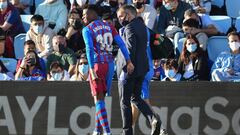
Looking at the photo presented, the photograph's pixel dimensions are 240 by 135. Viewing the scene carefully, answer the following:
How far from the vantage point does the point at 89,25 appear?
9.94m

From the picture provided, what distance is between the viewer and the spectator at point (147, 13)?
13328 mm

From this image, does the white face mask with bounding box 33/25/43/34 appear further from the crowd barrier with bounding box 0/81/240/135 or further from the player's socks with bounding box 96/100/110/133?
the player's socks with bounding box 96/100/110/133

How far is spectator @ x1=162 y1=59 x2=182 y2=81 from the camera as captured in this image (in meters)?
12.1

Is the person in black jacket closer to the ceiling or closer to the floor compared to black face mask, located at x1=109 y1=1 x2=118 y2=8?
closer to the floor

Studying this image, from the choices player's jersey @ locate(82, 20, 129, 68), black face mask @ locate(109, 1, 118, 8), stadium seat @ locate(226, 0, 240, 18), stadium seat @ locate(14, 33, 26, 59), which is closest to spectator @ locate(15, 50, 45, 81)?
stadium seat @ locate(14, 33, 26, 59)

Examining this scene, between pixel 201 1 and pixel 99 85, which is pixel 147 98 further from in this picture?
pixel 201 1

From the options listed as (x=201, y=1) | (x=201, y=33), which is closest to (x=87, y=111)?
(x=201, y=33)

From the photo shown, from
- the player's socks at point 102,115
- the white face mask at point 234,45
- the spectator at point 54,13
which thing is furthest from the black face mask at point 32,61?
the white face mask at point 234,45

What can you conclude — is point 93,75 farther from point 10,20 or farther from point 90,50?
point 10,20

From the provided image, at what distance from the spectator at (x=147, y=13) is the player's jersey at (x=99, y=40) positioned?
3315mm

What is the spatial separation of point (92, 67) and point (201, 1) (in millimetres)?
4438

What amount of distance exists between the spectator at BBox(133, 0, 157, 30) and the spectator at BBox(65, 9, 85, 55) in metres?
1.08

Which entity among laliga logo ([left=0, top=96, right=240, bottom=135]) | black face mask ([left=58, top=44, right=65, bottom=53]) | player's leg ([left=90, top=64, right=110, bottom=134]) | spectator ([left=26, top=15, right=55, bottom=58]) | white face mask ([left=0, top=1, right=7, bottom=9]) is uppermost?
white face mask ([left=0, top=1, right=7, bottom=9])

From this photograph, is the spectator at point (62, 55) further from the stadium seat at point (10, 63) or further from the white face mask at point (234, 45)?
the white face mask at point (234, 45)
